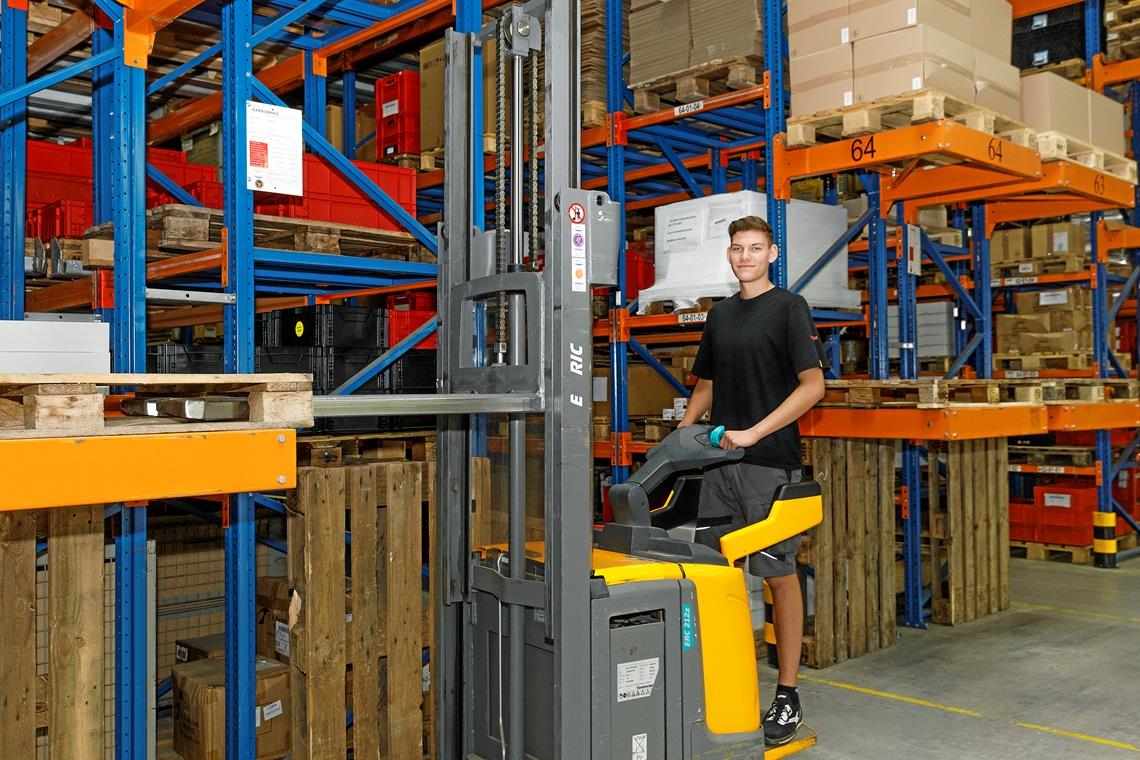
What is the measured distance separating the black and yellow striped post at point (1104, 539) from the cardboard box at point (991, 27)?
567 cm

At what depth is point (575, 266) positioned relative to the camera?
11.6ft

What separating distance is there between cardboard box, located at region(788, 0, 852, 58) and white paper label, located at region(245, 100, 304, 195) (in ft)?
12.7

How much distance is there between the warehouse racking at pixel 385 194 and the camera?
4652mm

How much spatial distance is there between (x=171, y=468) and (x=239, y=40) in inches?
111

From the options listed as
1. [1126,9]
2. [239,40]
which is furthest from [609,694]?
[1126,9]

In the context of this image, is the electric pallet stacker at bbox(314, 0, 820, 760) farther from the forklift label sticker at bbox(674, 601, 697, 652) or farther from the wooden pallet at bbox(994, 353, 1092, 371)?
the wooden pallet at bbox(994, 353, 1092, 371)

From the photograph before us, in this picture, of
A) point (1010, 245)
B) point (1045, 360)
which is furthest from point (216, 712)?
point (1010, 245)

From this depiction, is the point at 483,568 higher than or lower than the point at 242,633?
higher

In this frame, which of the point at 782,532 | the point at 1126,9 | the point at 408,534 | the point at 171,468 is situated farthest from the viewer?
the point at 1126,9

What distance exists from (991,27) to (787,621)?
Answer: 4.66m

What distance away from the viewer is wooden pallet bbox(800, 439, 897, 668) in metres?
7.04

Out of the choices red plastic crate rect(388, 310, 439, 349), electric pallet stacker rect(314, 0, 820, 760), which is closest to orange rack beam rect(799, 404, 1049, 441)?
electric pallet stacker rect(314, 0, 820, 760)

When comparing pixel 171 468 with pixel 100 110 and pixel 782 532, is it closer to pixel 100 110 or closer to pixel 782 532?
pixel 782 532

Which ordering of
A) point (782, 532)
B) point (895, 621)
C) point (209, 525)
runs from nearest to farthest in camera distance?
point (782, 532) → point (209, 525) → point (895, 621)
